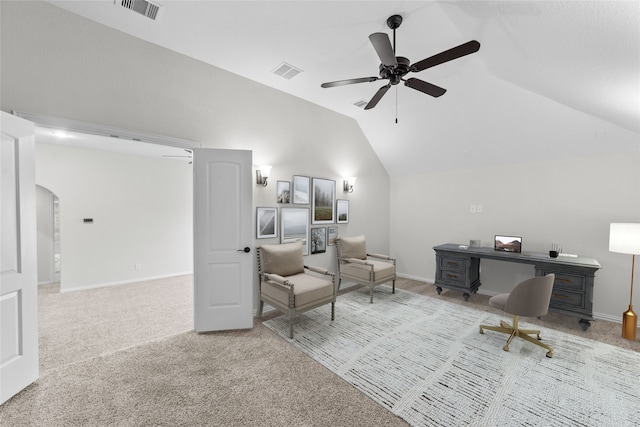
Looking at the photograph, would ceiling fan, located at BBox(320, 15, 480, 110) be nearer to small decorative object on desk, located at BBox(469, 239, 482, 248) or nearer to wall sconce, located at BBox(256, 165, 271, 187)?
wall sconce, located at BBox(256, 165, 271, 187)

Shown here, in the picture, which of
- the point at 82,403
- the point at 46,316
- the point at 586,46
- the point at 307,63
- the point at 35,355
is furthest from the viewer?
the point at 46,316

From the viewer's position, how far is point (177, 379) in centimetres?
233

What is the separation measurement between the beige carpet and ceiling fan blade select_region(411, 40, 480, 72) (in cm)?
272

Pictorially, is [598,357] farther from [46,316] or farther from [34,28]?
[46,316]

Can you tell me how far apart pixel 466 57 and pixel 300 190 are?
9.10 feet

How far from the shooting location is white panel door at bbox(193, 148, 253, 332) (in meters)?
3.15

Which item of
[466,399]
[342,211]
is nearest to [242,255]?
[342,211]

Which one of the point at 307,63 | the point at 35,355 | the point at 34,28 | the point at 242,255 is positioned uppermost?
the point at 307,63

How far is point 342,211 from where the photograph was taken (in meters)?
5.02

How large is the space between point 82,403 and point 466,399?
301cm

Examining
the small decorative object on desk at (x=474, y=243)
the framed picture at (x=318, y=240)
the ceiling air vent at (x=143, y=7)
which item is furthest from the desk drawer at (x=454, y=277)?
the ceiling air vent at (x=143, y=7)

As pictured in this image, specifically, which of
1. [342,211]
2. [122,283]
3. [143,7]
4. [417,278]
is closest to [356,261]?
[342,211]

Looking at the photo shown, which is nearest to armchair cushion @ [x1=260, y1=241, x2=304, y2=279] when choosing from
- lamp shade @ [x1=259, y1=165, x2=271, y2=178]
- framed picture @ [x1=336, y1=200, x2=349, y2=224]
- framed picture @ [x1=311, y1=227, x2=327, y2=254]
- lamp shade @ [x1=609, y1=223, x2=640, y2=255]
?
framed picture @ [x1=311, y1=227, x2=327, y2=254]

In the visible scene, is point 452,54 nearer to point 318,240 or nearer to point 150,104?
point 150,104
